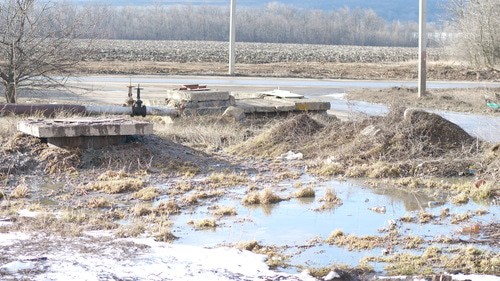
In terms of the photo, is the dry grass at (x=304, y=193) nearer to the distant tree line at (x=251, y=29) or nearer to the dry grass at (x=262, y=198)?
the dry grass at (x=262, y=198)

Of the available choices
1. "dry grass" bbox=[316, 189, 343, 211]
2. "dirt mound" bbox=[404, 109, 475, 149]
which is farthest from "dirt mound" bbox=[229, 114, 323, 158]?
"dry grass" bbox=[316, 189, 343, 211]

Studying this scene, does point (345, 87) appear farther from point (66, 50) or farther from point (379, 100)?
point (66, 50)

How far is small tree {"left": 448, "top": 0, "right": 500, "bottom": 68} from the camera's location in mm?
Result: 35094

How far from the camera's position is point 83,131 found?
13.6 metres

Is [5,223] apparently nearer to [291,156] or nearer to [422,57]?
[291,156]

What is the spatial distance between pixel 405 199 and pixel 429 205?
0.55 m

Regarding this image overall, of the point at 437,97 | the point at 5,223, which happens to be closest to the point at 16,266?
the point at 5,223

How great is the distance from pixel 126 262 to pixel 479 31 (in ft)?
102

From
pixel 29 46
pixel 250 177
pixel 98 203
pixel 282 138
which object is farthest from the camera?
pixel 29 46

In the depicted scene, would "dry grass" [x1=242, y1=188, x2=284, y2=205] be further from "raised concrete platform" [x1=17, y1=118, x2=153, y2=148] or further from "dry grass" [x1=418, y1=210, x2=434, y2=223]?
"raised concrete platform" [x1=17, y1=118, x2=153, y2=148]

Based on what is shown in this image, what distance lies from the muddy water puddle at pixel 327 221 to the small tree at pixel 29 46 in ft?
28.0

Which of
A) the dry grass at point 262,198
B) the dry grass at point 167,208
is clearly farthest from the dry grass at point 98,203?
the dry grass at point 262,198

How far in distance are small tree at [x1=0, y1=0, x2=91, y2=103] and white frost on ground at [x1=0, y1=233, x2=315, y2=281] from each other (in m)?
10.6

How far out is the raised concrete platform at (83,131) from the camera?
44.4 feet
